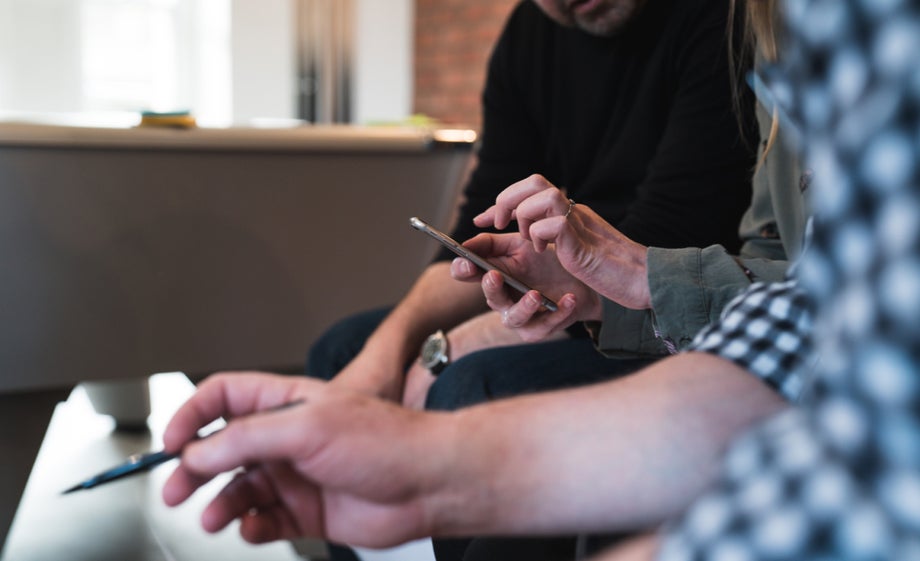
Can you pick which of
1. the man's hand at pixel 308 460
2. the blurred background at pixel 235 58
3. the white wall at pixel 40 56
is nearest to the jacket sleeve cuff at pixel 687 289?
the man's hand at pixel 308 460

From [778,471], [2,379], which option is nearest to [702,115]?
[778,471]

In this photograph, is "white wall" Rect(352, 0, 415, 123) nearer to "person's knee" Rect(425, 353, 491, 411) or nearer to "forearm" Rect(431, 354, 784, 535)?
"person's knee" Rect(425, 353, 491, 411)

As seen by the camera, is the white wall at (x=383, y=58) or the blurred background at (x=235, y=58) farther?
the white wall at (x=383, y=58)

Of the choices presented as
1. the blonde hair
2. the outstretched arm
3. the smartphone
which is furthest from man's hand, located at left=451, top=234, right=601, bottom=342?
the outstretched arm

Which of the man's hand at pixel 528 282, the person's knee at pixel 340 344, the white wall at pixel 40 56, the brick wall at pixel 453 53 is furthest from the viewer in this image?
the white wall at pixel 40 56

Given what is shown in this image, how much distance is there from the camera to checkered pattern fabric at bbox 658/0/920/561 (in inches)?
12.4

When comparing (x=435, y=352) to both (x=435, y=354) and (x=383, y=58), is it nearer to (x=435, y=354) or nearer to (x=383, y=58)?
(x=435, y=354)

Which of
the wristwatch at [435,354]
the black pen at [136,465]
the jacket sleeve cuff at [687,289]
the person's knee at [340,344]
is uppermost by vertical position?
the jacket sleeve cuff at [687,289]

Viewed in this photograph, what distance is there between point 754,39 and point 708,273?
0.23 metres

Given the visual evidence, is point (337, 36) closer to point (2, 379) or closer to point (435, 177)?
point (435, 177)

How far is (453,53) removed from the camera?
557 cm

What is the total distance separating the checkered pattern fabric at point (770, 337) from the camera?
52 centimetres

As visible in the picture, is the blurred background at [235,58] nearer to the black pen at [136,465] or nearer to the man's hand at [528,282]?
the man's hand at [528,282]

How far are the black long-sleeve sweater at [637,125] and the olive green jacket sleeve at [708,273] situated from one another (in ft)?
0.12
